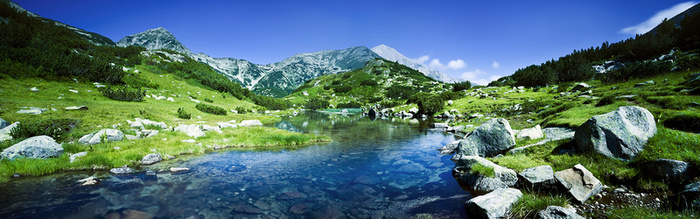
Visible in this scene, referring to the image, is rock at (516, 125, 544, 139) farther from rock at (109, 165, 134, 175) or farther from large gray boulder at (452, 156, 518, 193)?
rock at (109, 165, 134, 175)

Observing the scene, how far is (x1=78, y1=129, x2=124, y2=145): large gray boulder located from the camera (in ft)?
52.3

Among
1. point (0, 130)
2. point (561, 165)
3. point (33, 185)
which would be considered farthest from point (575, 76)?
point (0, 130)

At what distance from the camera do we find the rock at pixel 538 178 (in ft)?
28.4

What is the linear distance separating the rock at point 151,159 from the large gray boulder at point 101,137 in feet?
17.6

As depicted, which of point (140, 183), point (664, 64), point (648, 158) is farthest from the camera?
point (664, 64)

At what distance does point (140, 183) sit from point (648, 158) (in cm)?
2105

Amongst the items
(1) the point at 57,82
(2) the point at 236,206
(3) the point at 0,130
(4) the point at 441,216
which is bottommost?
(4) the point at 441,216

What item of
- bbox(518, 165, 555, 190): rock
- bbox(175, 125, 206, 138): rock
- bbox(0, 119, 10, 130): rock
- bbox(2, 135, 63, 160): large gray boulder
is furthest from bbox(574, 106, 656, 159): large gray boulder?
bbox(0, 119, 10, 130): rock

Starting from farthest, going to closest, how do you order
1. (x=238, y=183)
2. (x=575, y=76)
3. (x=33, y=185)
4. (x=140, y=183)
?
(x=575, y=76), (x=238, y=183), (x=140, y=183), (x=33, y=185)

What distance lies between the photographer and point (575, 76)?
52.2 meters

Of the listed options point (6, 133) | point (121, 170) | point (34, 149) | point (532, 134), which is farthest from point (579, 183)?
point (6, 133)

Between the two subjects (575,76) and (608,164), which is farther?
(575,76)

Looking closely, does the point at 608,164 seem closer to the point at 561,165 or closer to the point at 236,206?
the point at 561,165

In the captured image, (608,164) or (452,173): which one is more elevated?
(608,164)
